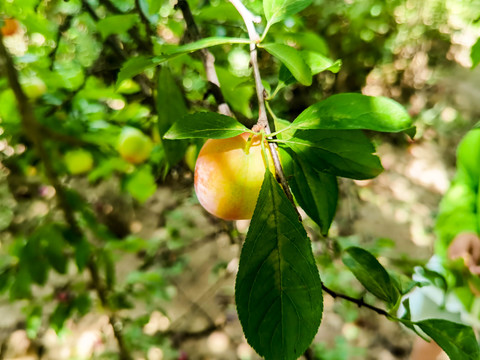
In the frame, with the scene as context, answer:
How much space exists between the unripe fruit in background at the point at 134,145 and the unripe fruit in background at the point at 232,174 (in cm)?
41

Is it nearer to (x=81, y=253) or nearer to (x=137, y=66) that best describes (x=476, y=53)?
(x=137, y=66)

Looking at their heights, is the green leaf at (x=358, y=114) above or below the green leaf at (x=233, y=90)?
above

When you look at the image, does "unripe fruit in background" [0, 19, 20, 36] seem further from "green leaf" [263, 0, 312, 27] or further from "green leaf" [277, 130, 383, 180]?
"green leaf" [277, 130, 383, 180]

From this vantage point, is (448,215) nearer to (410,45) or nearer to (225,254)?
(225,254)

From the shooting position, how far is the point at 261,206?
14.1 inches

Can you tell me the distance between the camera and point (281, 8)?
45 centimetres

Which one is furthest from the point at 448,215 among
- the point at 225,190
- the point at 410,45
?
the point at 410,45

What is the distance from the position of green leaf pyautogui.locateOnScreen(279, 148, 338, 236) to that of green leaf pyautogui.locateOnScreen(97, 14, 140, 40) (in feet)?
1.37

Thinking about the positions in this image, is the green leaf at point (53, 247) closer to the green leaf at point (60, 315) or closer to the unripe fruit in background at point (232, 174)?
the green leaf at point (60, 315)

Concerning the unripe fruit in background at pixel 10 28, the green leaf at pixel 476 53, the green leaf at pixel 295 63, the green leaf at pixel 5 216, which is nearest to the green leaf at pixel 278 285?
the green leaf at pixel 295 63

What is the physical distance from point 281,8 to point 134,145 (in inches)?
21.2

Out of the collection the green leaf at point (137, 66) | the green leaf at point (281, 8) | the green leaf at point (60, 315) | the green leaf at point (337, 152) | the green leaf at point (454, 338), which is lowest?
the green leaf at point (60, 315)

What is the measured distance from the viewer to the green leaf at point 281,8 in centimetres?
44

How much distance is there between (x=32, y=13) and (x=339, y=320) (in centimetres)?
199
